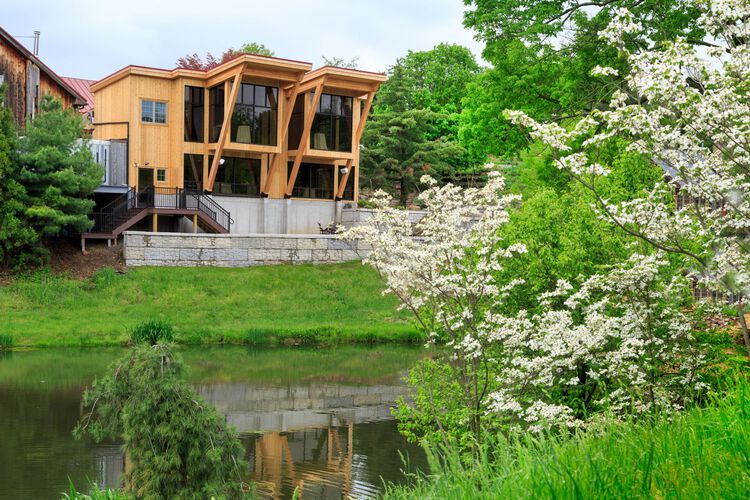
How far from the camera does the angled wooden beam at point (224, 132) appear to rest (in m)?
37.2

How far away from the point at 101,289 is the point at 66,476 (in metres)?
17.7

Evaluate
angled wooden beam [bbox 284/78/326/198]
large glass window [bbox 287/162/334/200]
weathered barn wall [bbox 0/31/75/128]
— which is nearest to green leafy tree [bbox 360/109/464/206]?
large glass window [bbox 287/162/334/200]

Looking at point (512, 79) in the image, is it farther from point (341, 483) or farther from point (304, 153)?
point (304, 153)

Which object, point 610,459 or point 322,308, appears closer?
point 610,459

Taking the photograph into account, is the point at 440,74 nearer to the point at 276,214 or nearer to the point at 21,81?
the point at 276,214

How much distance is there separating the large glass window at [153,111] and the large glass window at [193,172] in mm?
2034

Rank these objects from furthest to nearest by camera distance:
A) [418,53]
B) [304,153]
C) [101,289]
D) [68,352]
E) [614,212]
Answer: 1. [418,53]
2. [304,153]
3. [101,289]
4. [68,352]
5. [614,212]

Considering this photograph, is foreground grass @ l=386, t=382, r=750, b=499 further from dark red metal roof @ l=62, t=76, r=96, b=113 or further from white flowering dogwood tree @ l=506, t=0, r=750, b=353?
dark red metal roof @ l=62, t=76, r=96, b=113

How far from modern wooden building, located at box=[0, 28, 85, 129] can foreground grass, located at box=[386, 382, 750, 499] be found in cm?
3451

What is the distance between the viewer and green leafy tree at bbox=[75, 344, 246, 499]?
9133mm

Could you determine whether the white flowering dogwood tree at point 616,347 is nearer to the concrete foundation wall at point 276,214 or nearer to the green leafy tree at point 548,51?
the green leafy tree at point 548,51

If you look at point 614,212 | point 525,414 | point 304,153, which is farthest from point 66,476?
point 304,153

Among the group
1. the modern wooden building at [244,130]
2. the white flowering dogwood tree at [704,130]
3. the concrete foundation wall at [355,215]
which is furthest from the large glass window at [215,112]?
the white flowering dogwood tree at [704,130]

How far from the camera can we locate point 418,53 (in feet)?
209
